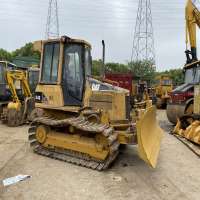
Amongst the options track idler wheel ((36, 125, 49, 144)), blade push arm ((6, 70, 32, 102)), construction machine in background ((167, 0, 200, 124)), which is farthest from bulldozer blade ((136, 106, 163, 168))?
blade push arm ((6, 70, 32, 102))

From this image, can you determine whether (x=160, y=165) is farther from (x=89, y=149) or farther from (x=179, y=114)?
(x=179, y=114)

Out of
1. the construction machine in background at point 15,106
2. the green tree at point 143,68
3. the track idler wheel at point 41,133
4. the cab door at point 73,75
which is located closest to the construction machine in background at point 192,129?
the cab door at point 73,75

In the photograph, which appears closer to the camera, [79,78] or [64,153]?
[64,153]

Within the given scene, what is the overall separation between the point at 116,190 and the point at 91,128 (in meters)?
1.57

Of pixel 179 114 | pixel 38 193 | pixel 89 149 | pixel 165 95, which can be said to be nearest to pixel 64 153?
pixel 89 149

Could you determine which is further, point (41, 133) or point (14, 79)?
point (14, 79)

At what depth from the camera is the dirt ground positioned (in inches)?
197

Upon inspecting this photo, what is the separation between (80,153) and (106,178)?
111cm

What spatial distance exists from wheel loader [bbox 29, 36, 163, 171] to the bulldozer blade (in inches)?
0.7

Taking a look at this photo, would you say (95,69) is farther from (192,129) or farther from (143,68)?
(143,68)

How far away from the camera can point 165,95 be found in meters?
22.7

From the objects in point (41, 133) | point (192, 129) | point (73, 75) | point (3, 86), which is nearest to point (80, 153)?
point (41, 133)

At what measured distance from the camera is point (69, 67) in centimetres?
758

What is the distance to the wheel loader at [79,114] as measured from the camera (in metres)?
6.57
